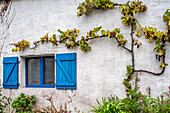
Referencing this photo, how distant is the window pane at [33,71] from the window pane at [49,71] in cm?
24

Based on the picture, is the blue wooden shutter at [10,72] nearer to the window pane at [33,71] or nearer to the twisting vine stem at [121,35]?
the window pane at [33,71]

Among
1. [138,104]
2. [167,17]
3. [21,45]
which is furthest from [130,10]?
[21,45]

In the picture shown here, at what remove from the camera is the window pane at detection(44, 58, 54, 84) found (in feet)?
19.3

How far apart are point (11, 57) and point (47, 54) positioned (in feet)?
3.91

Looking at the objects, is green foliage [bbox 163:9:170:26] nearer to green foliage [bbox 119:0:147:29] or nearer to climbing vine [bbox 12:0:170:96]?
climbing vine [bbox 12:0:170:96]

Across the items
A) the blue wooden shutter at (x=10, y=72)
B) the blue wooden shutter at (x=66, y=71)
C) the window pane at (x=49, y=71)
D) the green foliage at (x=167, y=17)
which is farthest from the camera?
the blue wooden shutter at (x=10, y=72)

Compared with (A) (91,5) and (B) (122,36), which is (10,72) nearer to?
(A) (91,5)

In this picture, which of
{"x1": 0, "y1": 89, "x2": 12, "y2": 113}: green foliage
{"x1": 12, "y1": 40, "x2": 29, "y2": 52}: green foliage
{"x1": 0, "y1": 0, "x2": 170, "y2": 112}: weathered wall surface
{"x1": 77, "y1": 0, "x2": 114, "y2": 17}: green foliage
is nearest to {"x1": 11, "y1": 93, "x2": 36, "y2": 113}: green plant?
{"x1": 0, "y1": 0, "x2": 170, "y2": 112}: weathered wall surface

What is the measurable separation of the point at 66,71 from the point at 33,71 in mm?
1249

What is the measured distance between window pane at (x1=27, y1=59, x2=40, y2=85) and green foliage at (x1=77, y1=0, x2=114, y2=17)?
1959 mm

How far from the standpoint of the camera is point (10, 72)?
6133mm

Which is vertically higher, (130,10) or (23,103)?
(130,10)

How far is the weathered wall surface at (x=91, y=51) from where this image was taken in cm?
475

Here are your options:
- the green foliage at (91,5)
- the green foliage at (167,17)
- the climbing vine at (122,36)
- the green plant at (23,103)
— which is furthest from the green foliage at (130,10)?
the green plant at (23,103)
